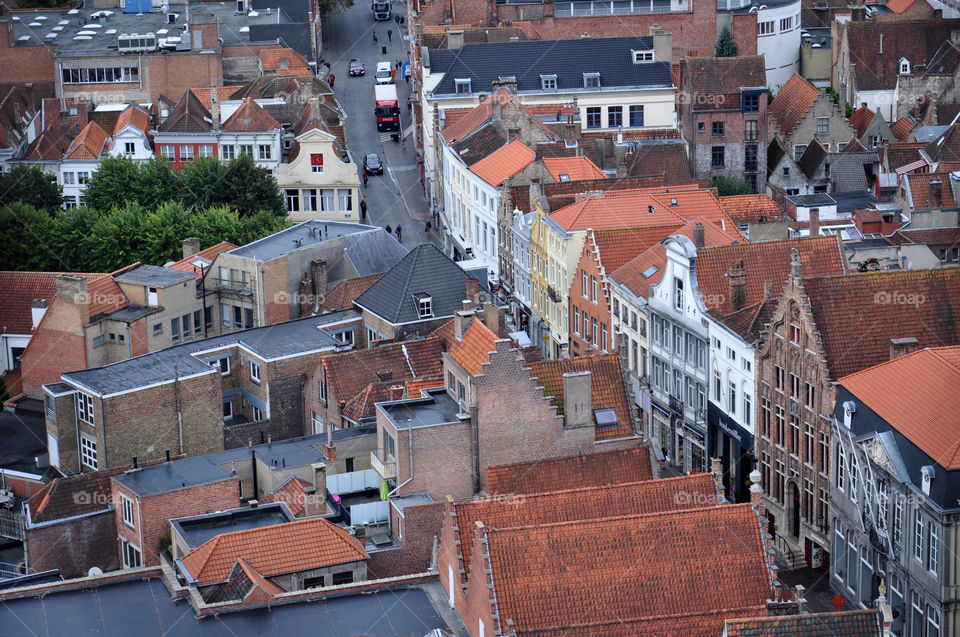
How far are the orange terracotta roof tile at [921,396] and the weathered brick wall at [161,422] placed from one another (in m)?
34.9

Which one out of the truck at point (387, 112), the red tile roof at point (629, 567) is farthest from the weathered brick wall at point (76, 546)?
the truck at point (387, 112)

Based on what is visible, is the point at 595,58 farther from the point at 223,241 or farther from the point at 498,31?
the point at 223,241

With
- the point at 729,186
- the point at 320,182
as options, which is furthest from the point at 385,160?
the point at 729,186

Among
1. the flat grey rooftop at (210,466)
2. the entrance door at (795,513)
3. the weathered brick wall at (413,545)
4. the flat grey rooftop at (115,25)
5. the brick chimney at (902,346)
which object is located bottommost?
the entrance door at (795,513)

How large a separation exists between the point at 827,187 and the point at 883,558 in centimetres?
6544

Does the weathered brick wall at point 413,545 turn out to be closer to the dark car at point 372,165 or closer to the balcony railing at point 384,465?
the balcony railing at point 384,465

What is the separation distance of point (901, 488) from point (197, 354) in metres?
43.7

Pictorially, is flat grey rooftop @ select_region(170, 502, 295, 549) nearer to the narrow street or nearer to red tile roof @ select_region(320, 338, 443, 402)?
red tile roof @ select_region(320, 338, 443, 402)

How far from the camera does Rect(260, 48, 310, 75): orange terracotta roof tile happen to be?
178m

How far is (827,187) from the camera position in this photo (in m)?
146

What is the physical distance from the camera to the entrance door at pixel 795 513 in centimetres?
9538

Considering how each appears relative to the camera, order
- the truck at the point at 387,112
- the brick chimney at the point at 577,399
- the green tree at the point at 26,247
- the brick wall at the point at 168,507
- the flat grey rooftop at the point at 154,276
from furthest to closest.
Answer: the truck at the point at 387,112 < the green tree at the point at 26,247 < the flat grey rooftop at the point at 154,276 < the brick chimney at the point at 577,399 < the brick wall at the point at 168,507

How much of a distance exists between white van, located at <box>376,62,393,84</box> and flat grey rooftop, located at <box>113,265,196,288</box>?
70.2 m

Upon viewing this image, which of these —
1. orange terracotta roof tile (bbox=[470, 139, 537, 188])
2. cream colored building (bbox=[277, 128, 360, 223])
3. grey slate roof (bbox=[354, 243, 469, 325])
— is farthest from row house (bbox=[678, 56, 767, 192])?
grey slate roof (bbox=[354, 243, 469, 325])
